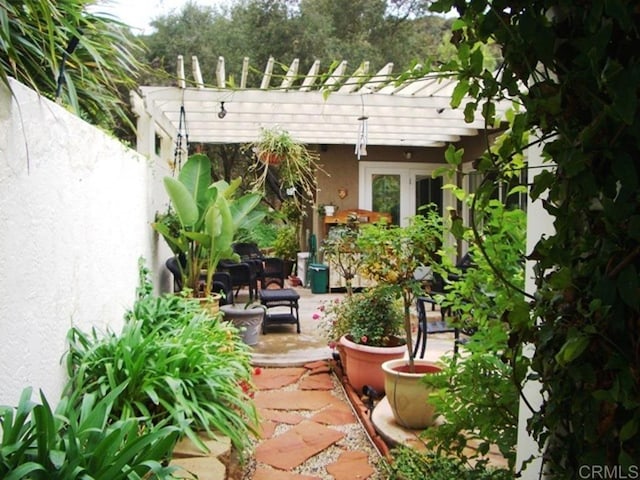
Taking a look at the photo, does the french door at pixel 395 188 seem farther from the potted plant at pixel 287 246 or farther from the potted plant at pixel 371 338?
the potted plant at pixel 371 338

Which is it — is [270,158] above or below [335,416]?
above

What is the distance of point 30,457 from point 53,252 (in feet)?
3.18

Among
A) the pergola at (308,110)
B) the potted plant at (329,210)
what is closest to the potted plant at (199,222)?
the pergola at (308,110)

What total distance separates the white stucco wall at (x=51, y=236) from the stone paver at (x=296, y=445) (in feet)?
4.32

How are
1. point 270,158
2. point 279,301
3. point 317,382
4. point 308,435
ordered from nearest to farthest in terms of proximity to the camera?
point 308,435 < point 317,382 < point 279,301 < point 270,158

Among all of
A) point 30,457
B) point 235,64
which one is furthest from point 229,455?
point 235,64

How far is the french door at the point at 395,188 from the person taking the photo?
1004cm

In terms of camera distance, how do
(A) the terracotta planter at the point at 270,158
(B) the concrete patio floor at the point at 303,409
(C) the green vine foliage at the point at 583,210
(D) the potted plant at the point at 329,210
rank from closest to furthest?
1. (C) the green vine foliage at the point at 583,210
2. (B) the concrete patio floor at the point at 303,409
3. (A) the terracotta planter at the point at 270,158
4. (D) the potted plant at the point at 329,210

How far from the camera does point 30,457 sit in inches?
63.3

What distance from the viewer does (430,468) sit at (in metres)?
2.13

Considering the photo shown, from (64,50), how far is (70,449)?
→ 1702 mm

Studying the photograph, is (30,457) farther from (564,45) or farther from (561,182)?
(564,45)

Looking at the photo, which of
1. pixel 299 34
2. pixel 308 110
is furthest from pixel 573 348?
pixel 299 34

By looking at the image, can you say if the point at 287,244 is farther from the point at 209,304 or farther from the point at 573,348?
the point at 573,348
